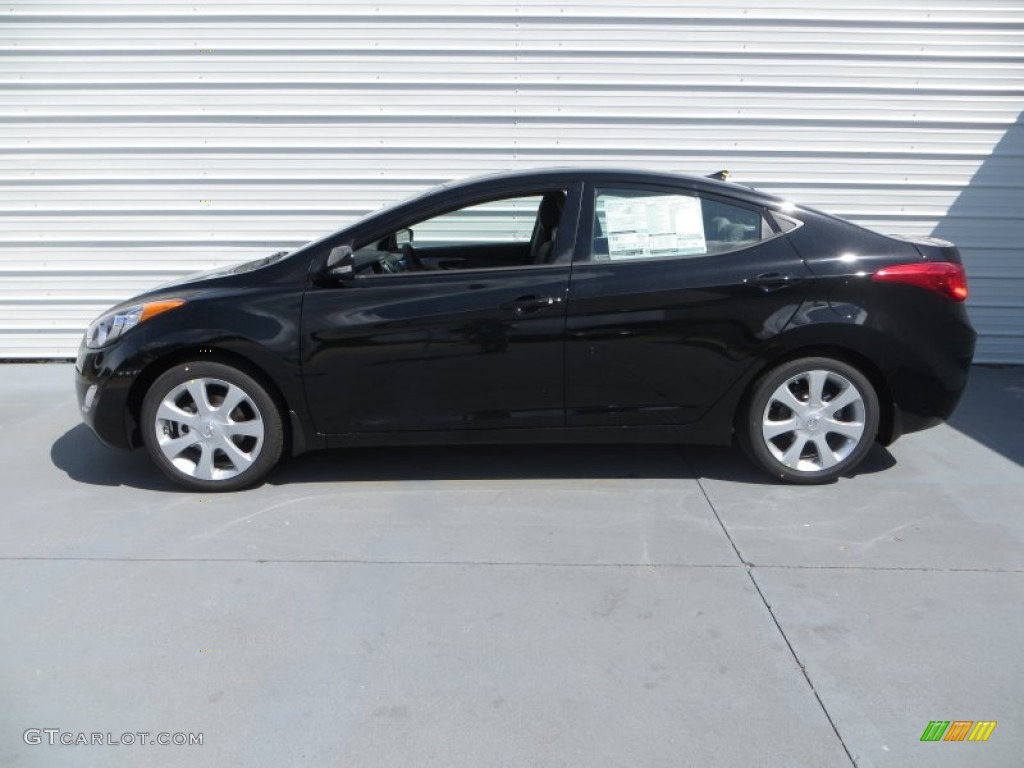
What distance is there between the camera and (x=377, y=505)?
430 centimetres

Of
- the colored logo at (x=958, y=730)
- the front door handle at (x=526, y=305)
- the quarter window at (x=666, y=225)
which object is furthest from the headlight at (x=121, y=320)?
the colored logo at (x=958, y=730)

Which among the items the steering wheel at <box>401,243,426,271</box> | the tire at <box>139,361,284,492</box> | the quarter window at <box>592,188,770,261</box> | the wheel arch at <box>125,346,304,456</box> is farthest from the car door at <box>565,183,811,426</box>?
the tire at <box>139,361,284,492</box>

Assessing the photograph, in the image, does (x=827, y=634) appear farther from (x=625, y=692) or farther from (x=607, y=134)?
(x=607, y=134)

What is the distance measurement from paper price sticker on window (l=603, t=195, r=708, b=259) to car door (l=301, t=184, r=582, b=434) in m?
0.21

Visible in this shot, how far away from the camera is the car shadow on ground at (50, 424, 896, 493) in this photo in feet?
15.3

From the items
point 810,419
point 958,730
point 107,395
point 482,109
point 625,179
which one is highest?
point 482,109

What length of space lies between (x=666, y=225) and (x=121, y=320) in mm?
2666

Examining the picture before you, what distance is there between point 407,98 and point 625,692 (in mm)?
5027

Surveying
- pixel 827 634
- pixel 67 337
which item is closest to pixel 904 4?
pixel 827 634

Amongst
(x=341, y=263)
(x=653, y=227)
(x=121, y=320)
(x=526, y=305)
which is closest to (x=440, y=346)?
(x=526, y=305)

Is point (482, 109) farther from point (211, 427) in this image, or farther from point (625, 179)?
point (211, 427)

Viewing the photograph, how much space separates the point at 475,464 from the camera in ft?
15.9

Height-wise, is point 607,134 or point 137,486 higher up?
point 607,134

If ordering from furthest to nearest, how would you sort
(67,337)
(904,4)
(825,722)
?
(67,337), (904,4), (825,722)
